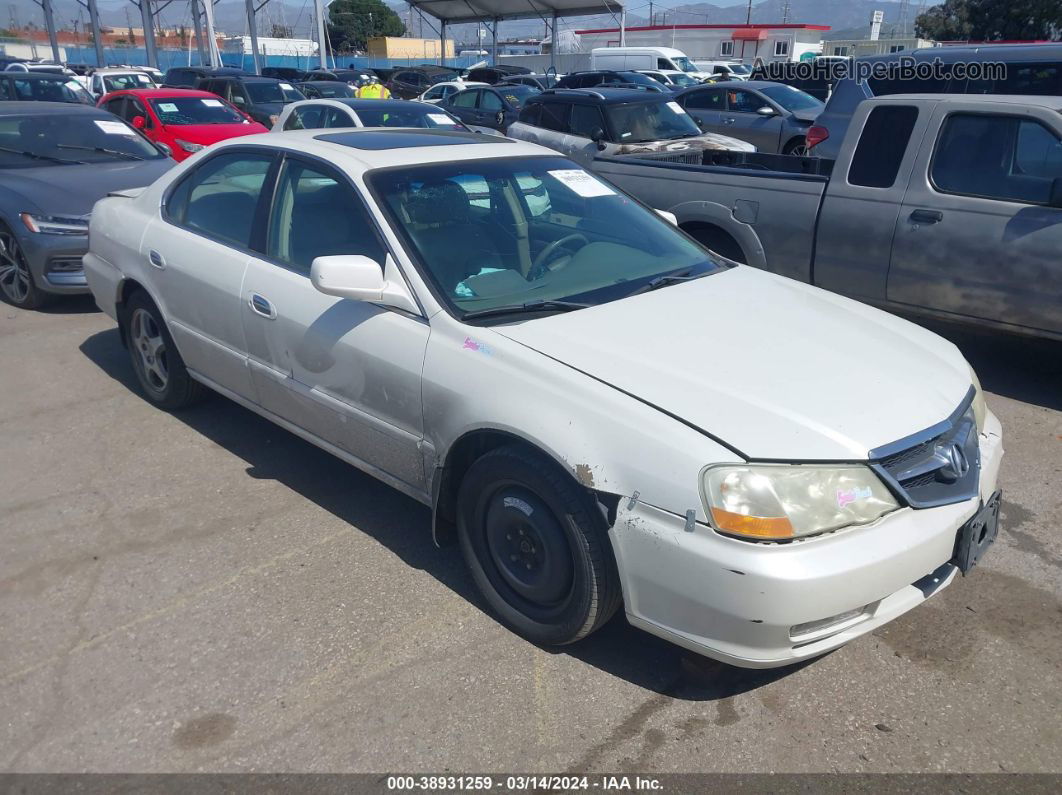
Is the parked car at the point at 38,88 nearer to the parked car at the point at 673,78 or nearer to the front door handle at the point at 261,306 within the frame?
the front door handle at the point at 261,306

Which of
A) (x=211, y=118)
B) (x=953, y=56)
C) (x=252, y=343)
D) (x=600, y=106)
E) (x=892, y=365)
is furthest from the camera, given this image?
(x=211, y=118)

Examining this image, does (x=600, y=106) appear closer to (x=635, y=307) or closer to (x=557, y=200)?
(x=557, y=200)

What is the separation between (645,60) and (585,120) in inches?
977

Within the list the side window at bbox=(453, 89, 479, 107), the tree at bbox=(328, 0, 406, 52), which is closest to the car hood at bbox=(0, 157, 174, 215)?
the side window at bbox=(453, 89, 479, 107)

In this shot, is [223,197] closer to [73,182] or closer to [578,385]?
[578,385]

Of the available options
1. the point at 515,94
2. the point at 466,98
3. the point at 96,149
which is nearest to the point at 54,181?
the point at 96,149

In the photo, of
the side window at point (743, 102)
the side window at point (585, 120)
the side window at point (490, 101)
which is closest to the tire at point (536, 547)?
the side window at point (585, 120)

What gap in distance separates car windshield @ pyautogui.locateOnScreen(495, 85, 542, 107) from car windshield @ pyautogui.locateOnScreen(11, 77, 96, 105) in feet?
27.8

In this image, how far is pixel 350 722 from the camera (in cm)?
286

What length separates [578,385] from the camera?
2.92 metres

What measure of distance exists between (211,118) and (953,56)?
9.84 metres

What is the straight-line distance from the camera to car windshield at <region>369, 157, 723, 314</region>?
356 cm

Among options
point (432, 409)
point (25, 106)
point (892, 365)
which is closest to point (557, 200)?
point (432, 409)

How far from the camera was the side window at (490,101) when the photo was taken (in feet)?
63.4
